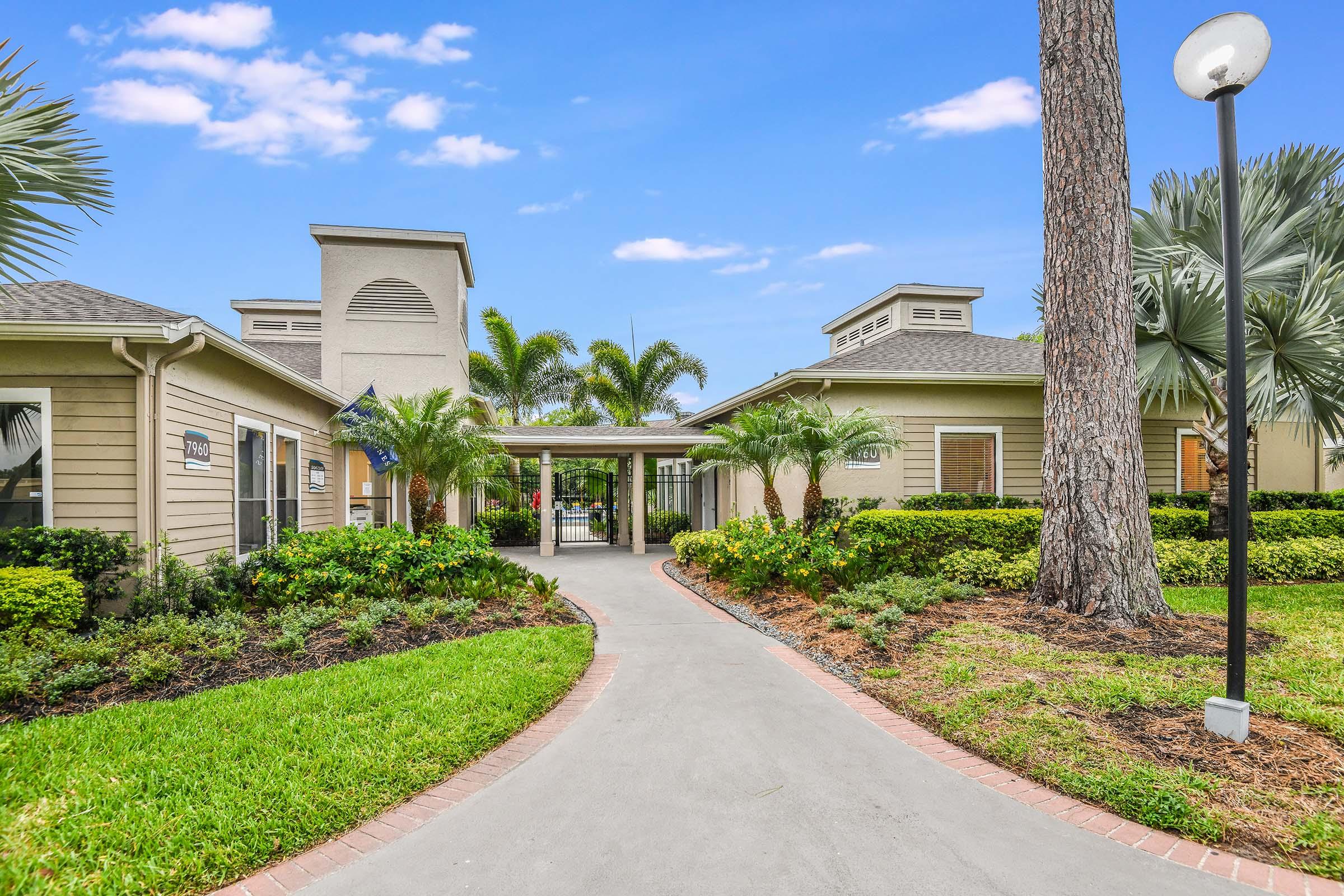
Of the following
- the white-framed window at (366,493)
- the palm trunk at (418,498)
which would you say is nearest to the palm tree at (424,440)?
the palm trunk at (418,498)

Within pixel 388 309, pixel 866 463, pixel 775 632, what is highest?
pixel 388 309

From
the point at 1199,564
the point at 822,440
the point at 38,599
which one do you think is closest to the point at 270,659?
the point at 38,599

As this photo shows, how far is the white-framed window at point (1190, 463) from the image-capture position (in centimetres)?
1309

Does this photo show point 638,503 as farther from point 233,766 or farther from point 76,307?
point 233,766

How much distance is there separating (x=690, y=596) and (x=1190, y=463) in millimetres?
10088

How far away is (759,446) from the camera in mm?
10680

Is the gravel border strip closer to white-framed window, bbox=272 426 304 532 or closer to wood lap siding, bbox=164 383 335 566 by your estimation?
white-framed window, bbox=272 426 304 532

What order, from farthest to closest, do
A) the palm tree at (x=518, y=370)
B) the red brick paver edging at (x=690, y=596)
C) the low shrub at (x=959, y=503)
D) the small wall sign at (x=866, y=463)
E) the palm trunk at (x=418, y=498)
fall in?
the palm tree at (x=518, y=370) → the low shrub at (x=959, y=503) → the small wall sign at (x=866, y=463) → the palm trunk at (x=418, y=498) → the red brick paver edging at (x=690, y=596)

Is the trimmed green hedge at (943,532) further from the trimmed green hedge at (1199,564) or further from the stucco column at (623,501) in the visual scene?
the stucco column at (623,501)

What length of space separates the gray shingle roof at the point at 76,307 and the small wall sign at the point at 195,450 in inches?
52.0

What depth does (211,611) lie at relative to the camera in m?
7.71

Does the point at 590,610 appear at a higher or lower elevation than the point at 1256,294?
lower

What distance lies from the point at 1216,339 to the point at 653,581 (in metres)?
8.49

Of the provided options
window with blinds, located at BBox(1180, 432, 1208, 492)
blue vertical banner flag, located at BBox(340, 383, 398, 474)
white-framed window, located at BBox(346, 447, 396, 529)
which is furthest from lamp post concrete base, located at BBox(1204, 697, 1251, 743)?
white-framed window, located at BBox(346, 447, 396, 529)
